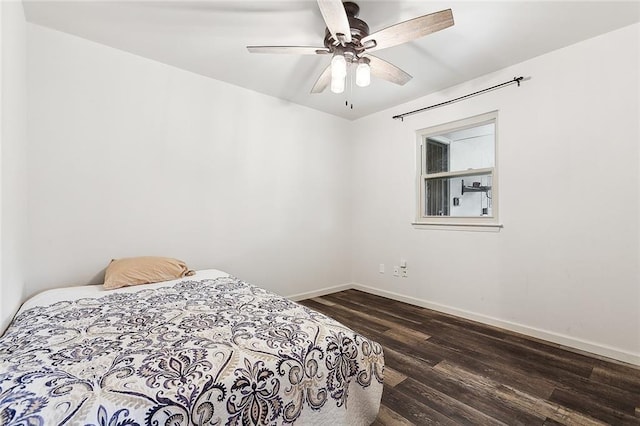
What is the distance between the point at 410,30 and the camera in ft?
5.51

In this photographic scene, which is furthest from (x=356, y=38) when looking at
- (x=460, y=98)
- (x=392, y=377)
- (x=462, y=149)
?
(x=392, y=377)

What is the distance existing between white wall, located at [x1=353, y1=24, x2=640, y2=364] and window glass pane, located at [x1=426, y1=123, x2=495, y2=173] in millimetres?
164

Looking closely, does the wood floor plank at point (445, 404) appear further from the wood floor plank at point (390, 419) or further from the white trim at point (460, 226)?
the white trim at point (460, 226)

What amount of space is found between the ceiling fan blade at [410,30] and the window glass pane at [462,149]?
5.39ft

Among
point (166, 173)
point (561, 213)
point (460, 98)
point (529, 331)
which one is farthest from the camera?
point (460, 98)

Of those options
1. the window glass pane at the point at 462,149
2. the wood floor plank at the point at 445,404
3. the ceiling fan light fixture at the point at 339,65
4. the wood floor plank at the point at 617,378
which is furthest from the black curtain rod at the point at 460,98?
the wood floor plank at the point at 445,404

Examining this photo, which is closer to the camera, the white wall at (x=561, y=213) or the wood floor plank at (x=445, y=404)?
the wood floor plank at (x=445, y=404)

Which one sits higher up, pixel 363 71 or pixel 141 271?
pixel 363 71

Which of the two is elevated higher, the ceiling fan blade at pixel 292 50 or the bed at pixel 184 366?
the ceiling fan blade at pixel 292 50

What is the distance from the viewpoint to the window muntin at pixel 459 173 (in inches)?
114

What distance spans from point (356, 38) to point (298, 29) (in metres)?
0.50

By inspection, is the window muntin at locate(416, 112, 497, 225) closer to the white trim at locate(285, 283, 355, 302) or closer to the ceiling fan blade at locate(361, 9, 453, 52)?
the white trim at locate(285, 283, 355, 302)

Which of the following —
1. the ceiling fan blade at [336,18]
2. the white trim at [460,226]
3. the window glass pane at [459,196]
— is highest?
the ceiling fan blade at [336,18]

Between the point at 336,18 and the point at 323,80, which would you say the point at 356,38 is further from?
the point at 323,80
